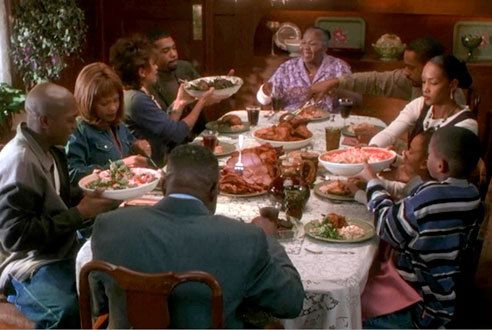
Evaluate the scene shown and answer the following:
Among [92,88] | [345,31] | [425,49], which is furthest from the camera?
[345,31]

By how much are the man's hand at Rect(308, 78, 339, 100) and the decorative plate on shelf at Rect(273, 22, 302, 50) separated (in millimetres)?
1610

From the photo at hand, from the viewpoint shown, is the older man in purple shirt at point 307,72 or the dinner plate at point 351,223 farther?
the older man in purple shirt at point 307,72

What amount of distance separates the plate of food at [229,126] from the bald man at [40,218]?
127 cm

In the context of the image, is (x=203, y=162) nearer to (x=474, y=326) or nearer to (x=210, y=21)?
(x=474, y=326)

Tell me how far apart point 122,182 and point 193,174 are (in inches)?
32.0

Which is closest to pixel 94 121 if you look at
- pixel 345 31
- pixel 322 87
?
pixel 322 87

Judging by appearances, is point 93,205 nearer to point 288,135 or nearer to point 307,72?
point 288,135

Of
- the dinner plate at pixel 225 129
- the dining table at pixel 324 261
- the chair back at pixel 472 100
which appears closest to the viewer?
the dining table at pixel 324 261

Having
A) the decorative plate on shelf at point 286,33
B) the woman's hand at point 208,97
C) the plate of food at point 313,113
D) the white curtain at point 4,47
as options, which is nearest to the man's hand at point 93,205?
the woman's hand at point 208,97

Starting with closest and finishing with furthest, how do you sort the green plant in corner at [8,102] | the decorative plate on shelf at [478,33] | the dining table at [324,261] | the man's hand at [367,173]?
the dining table at [324,261] < the man's hand at [367,173] < the green plant in corner at [8,102] < the decorative plate on shelf at [478,33]

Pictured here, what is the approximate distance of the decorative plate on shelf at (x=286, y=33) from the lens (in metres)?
5.82

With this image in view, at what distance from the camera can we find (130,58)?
352 cm

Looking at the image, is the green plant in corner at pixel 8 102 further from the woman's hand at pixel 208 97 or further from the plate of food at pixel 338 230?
the plate of food at pixel 338 230

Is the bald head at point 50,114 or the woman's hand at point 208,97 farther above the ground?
the bald head at point 50,114
